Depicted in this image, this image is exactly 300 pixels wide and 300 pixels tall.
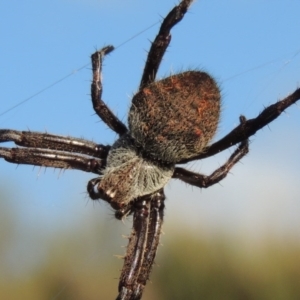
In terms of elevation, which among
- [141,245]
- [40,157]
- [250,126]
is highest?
[250,126]

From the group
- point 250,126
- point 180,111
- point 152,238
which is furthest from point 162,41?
point 152,238

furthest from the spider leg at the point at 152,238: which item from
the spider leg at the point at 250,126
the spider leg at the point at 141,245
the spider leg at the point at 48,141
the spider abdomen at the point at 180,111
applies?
the spider abdomen at the point at 180,111

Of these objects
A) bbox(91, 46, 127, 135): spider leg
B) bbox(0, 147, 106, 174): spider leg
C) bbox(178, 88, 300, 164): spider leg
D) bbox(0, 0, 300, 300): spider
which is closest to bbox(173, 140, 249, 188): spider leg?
bbox(0, 0, 300, 300): spider

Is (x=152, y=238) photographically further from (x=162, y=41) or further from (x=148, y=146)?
(x=162, y=41)

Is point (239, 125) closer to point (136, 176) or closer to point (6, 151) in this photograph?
point (136, 176)

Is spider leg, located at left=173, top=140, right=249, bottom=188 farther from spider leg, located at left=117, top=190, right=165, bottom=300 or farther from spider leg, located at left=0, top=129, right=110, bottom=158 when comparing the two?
spider leg, located at left=0, top=129, right=110, bottom=158

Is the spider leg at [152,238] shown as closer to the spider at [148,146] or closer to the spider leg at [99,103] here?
the spider at [148,146]

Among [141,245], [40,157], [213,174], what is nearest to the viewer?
[40,157]
